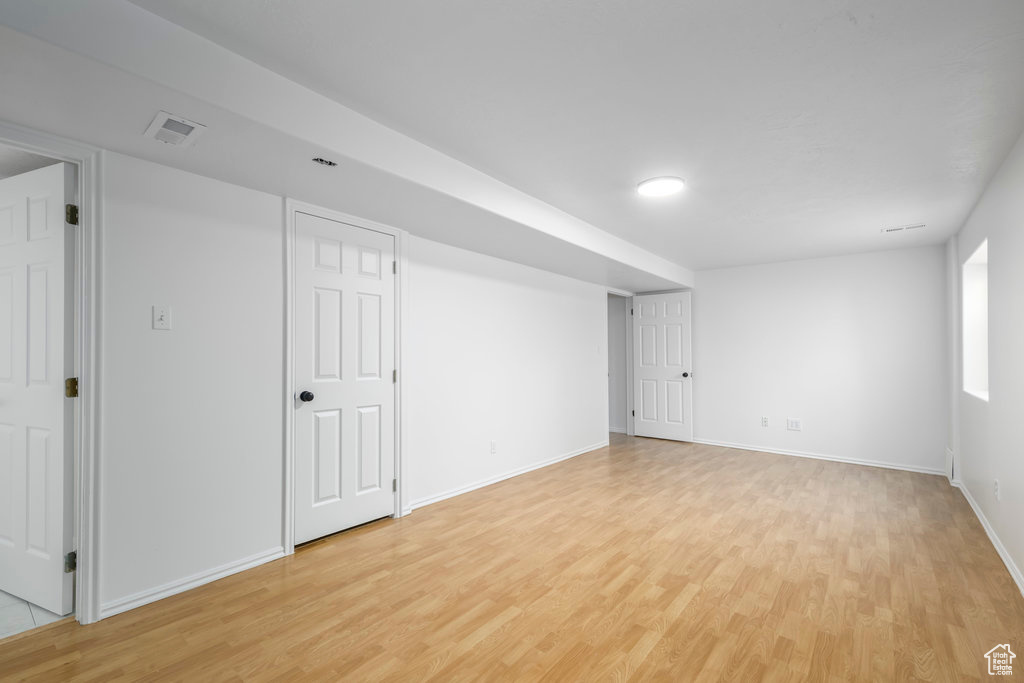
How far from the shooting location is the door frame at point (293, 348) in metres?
2.92

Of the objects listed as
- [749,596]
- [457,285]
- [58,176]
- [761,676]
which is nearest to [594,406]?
[457,285]

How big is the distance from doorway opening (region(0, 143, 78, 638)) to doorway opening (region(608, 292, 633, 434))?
20.3ft

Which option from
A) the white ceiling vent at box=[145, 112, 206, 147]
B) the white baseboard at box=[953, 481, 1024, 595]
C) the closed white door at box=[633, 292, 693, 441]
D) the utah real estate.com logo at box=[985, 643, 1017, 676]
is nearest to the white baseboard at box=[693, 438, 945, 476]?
the closed white door at box=[633, 292, 693, 441]

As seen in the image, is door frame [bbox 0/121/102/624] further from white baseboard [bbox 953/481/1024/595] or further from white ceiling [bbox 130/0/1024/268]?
white baseboard [bbox 953/481/1024/595]

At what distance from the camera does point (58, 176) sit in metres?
2.21

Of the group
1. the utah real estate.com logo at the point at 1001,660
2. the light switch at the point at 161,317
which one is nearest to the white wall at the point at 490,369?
the light switch at the point at 161,317

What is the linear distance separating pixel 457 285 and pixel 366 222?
1.04 meters

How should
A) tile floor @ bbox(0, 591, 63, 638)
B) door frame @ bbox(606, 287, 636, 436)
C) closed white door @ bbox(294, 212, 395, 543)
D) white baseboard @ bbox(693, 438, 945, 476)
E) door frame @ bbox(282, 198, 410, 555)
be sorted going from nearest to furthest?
tile floor @ bbox(0, 591, 63, 638)
door frame @ bbox(282, 198, 410, 555)
closed white door @ bbox(294, 212, 395, 543)
white baseboard @ bbox(693, 438, 945, 476)
door frame @ bbox(606, 287, 636, 436)

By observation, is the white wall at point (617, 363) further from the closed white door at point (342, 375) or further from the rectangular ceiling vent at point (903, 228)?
the closed white door at point (342, 375)

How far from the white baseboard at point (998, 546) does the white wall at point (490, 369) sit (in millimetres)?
3444

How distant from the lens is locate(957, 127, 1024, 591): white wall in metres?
2.49

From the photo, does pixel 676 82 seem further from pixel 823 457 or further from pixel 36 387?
pixel 823 457

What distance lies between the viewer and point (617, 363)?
7.46m

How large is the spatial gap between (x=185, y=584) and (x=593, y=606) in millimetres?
2073
